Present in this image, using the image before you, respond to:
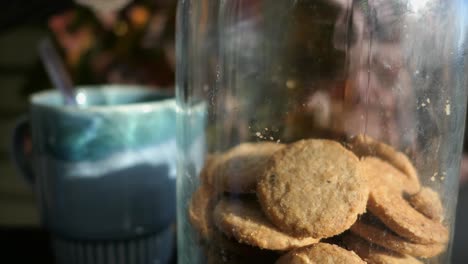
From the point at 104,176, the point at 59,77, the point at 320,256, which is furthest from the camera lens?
the point at 59,77

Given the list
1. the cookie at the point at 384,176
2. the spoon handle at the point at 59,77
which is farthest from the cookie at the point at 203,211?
the spoon handle at the point at 59,77

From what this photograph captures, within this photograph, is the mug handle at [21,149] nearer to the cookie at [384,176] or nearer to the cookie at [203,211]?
the cookie at [203,211]

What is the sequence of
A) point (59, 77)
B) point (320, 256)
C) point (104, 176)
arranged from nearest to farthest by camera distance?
point (320, 256) → point (104, 176) → point (59, 77)

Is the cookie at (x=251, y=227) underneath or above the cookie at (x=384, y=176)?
underneath

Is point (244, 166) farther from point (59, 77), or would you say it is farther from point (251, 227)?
point (59, 77)

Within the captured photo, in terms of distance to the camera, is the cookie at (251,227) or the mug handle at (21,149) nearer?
the cookie at (251,227)

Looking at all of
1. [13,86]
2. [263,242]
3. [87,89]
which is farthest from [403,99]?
[13,86]

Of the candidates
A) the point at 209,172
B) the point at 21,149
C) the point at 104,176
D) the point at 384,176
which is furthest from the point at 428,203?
the point at 21,149
